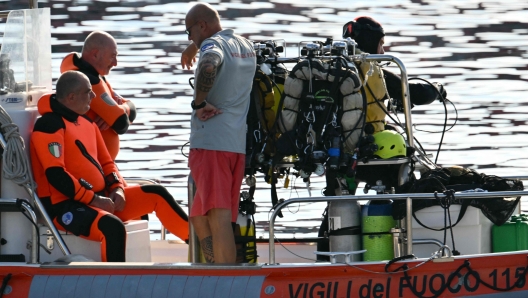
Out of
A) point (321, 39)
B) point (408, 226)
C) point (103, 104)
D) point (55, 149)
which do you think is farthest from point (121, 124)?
point (321, 39)

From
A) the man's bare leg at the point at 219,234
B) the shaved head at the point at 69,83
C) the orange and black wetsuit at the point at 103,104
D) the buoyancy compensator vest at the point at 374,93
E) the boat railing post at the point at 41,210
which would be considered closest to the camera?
the man's bare leg at the point at 219,234

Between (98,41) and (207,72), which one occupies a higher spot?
(98,41)

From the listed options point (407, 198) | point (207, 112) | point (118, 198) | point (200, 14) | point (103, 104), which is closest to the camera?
point (407, 198)

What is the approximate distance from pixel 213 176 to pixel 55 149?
0.94 m

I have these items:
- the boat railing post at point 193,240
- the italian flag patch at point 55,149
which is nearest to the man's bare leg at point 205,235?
the boat railing post at point 193,240

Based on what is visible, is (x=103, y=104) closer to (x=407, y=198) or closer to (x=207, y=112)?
(x=207, y=112)

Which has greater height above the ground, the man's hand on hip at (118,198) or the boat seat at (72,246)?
the man's hand on hip at (118,198)

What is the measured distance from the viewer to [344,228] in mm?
6957

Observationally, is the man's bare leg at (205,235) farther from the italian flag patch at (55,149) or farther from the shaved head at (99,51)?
the shaved head at (99,51)

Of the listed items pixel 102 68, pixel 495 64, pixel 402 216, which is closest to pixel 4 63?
pixel 102 68

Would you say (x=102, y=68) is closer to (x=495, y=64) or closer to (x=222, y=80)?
(x=222, y=80)

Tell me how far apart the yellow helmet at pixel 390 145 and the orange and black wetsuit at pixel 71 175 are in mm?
1535

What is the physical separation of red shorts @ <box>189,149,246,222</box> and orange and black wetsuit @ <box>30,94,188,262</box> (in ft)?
1.76

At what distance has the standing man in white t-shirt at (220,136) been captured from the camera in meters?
6.92
